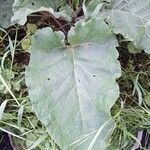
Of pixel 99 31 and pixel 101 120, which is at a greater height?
pixel 99 31

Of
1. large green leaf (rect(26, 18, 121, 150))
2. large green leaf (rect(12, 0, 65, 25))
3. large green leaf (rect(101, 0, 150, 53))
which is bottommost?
large green leaf (rect(26, 18, 121, 150))

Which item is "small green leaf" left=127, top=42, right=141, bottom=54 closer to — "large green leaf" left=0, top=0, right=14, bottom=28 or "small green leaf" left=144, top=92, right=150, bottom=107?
"small green leaf" left=144, top=92, right=150, bottom=107

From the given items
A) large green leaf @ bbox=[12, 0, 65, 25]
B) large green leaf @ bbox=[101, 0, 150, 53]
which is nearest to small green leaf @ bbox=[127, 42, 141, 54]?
large green leaf @ bbox=[101, 0, 150, 53]

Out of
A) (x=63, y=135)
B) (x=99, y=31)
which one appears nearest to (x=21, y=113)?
(x=63, y=135)

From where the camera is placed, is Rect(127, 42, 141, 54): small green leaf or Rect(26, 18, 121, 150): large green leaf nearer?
Rect(26, 18, 121, 150): large green leaf

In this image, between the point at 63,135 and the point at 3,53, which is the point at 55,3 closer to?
the point at 3,53

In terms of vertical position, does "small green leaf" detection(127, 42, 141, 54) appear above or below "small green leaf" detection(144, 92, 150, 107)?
above

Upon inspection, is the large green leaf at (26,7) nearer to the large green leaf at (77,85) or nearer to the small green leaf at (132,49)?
the large green leaf at (77,85)

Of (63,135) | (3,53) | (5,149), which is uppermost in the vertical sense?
(3,53)
